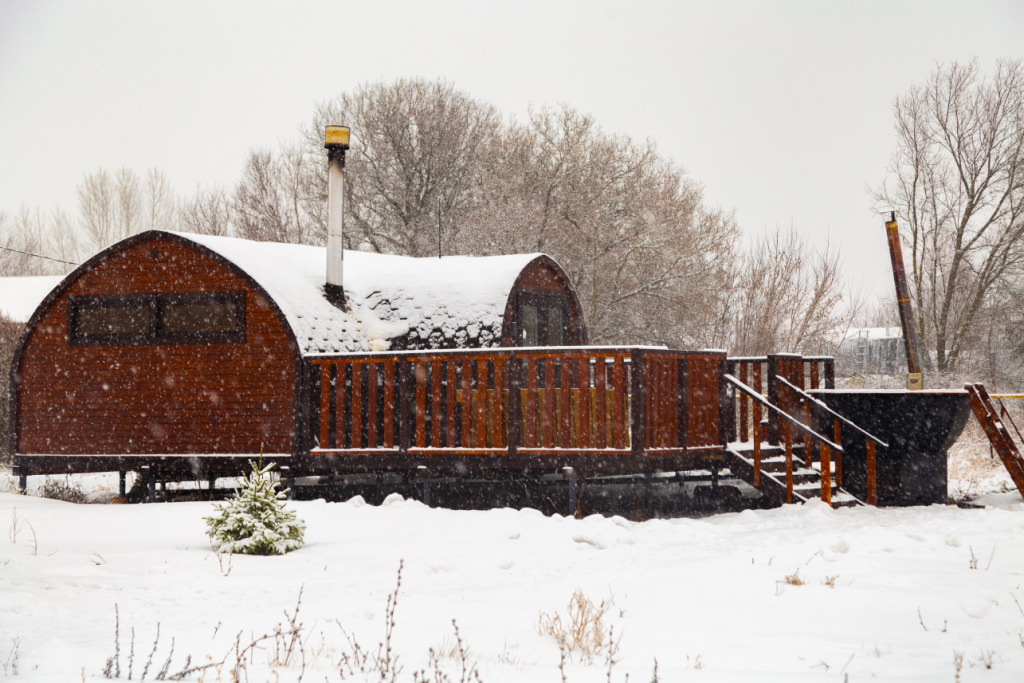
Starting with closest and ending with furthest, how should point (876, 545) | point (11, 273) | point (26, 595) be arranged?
point (26, 595) → point (876, 545) → point (11, 273)

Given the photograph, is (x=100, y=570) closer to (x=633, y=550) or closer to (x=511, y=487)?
(x=633, y=550)

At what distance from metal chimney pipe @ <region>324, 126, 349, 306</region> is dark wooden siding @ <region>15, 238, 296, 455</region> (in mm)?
1483

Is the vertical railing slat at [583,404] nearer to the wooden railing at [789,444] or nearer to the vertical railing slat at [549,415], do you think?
the vertical railing slat at [549,415]

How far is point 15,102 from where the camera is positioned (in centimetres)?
1210

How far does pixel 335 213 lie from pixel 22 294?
24304 mm

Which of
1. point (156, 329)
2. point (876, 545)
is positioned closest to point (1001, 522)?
point (876, 545)

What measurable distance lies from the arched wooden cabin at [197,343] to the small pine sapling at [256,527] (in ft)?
12.1

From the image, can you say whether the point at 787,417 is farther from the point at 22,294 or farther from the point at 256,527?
the point at 22,294

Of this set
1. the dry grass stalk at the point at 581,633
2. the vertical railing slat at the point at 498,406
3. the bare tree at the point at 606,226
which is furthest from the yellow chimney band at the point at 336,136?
the bare tree at the point at 606,226

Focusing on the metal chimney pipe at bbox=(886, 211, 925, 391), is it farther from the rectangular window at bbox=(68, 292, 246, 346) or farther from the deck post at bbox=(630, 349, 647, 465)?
the rectangular window at bbox=(68, 292, 246, 346)

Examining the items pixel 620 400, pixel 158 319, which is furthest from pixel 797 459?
pixel 158 319

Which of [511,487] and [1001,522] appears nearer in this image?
[1001,522]

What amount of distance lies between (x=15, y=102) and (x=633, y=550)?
1005cm

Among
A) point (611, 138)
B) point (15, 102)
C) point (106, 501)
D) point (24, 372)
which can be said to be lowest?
point (106, 501)
